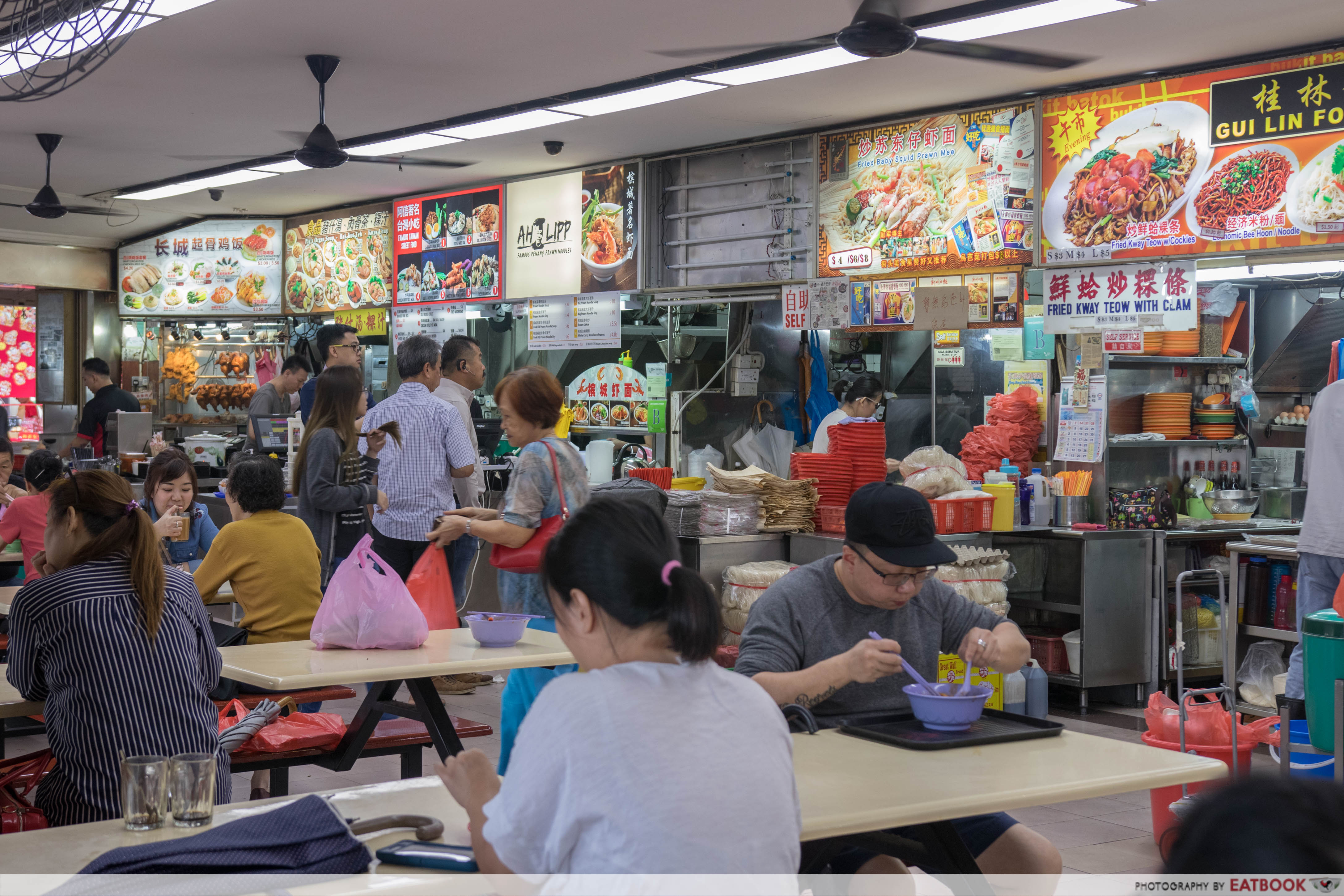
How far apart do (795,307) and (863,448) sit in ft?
7.24

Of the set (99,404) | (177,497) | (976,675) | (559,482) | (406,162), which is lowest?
(976,675)

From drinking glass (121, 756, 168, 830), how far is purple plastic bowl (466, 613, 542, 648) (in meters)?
1.75

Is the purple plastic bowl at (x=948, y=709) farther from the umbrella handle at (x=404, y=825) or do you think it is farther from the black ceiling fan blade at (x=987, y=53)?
the black ceiling fan blade at (x=987, y=53)

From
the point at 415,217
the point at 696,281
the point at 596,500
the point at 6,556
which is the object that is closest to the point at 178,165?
the point at 415,217

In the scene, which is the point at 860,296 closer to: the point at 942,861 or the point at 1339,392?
the point at 1339,392

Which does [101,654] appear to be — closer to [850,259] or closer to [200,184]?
[850,259]

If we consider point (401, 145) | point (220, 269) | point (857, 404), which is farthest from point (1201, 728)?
point (220, 269)

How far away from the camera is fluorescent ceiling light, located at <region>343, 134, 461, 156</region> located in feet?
29.3

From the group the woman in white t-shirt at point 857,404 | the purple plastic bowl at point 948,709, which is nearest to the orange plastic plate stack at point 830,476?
the woman in white t-shirt at point 857,404

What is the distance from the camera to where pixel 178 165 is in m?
10.9

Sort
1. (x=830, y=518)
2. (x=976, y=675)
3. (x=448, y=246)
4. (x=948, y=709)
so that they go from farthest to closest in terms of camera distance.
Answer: (x=448, y=246)
(x=830, y=518)
(x=976, y=675)
(x=948, y=709)

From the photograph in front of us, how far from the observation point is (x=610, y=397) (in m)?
10.4

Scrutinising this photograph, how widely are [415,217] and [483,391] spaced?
1.72 meters

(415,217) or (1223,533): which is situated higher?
(415,217)
